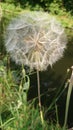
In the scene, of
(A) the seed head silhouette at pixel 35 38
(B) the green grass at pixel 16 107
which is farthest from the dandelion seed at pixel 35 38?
(B) the green grass at pixel 16 107

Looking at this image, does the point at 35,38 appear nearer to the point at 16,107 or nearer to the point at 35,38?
the point at 35,38

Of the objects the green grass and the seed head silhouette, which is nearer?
the seed head silhouette

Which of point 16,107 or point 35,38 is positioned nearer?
point 35,38

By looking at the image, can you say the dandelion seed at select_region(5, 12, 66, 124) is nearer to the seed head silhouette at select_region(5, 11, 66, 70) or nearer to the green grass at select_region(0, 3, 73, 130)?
the seed head silhouette at select_region(5, 11, 66, 70)

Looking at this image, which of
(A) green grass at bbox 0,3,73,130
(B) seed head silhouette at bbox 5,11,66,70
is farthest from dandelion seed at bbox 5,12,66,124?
(A) green grass at bbox 0,3,73,130

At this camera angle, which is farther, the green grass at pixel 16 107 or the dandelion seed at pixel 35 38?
the green grass at pixel 16 107

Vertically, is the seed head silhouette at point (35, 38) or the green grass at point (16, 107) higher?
the seed head silhouette at point (35, 38)

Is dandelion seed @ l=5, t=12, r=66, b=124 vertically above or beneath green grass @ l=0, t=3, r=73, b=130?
above

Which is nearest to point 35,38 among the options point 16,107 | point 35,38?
point 35,38

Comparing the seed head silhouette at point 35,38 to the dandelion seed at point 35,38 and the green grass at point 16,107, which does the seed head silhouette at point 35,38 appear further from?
the green grass at point 16,107
